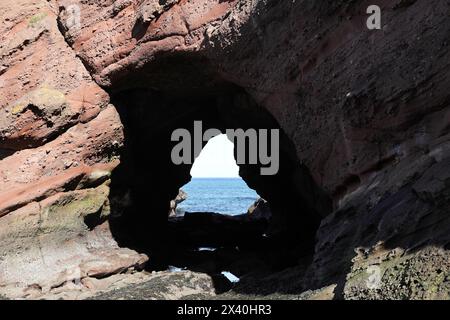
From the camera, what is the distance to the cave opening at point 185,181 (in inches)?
464

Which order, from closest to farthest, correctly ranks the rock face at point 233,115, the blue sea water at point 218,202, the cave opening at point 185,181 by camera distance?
1. the rock face at point 233,115
2. the cave opening at point 185,181
3. the blue sea water at point 218,202

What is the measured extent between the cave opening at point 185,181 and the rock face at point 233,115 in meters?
0.08

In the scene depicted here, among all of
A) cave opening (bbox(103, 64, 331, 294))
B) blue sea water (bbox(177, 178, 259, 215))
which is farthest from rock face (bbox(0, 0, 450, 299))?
blue sea water (bbox(177, 178, 259, 215))

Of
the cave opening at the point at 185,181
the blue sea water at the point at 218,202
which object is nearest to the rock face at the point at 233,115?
the cave opening at the point at 185,181

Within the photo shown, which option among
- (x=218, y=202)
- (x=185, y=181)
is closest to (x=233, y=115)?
(x=185, y=181)

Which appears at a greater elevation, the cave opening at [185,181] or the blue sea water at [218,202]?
the cave opening at [185,181]

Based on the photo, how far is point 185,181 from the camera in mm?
16719

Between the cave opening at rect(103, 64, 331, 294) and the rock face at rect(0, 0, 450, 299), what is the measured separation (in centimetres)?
8

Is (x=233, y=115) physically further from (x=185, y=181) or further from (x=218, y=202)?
(x=218, y=202)

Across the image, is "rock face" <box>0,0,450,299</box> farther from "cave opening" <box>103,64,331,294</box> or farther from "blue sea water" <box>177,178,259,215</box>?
"blue sea water" <box>177,178,259,215</box>

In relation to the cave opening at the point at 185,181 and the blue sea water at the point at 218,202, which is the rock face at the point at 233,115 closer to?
the cave opening at the point at 185,181

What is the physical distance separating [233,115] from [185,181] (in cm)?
445

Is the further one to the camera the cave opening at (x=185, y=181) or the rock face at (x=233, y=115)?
the cave opening at (x=185, y=181)

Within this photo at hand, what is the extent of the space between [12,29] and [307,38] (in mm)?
6299
